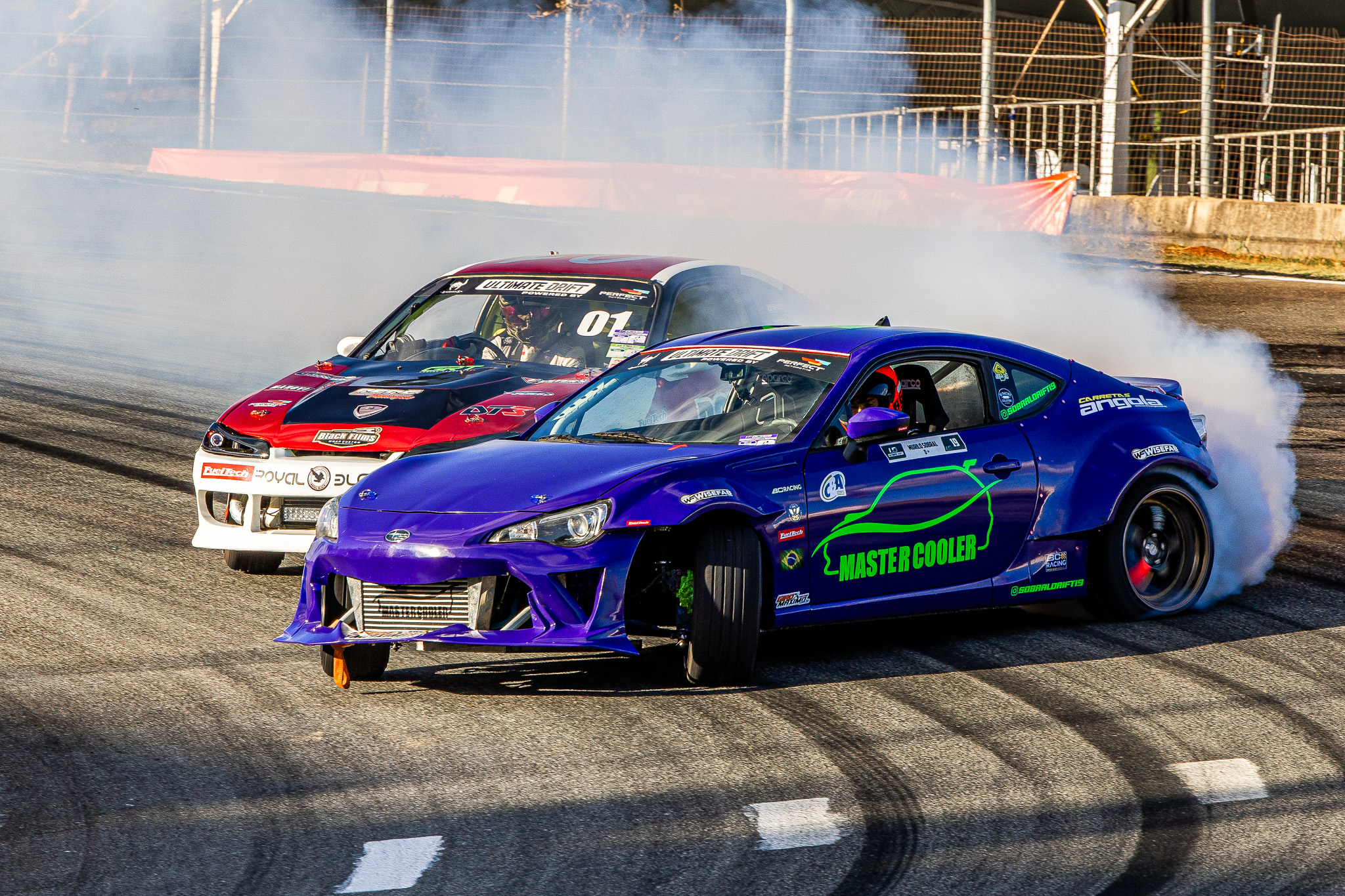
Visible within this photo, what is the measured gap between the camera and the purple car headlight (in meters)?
5.35

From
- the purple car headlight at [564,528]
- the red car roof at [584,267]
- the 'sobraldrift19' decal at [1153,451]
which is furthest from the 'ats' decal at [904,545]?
the red car roof at [584,267]

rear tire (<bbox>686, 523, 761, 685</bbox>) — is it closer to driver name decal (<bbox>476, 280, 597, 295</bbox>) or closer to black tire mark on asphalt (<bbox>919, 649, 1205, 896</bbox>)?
black tire mark on asphalt (<bbox>919, 649, 1205, 896</bbox>)

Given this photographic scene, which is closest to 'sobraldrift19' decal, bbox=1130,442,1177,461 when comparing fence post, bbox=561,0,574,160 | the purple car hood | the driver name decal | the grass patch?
the purple car hood

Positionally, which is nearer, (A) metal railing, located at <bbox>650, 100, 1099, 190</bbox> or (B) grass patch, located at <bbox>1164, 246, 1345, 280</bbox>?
(B) grass patch, located at <bbox>1164, 246, 1345, 280</bbox>

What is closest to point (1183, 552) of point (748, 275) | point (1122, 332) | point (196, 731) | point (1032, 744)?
point (1032, 744)

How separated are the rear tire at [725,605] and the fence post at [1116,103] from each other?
18650 millimetres

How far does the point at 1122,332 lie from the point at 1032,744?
9.27m

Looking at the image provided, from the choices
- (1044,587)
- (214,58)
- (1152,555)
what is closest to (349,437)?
(1044,587)

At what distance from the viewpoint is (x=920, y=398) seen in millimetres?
6469

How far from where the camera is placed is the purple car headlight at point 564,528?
5352 millimetres

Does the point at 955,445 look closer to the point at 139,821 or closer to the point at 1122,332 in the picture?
the point at 139,821

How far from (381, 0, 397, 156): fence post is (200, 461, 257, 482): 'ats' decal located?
2480 centimetres

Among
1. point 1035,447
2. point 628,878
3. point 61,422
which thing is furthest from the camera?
point 61,422

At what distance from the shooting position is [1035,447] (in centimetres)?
655
